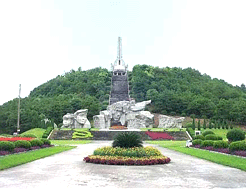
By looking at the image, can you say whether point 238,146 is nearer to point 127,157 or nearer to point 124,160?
point 127,157

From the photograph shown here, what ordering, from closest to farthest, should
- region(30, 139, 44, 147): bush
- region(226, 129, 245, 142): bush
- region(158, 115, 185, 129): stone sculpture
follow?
region(30, 139, 44, 147): bush
region(226, 129, 245, 142): bush
region(158, 115, 185, 129): stone sculpture

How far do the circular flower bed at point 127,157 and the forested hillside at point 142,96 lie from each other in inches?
1344

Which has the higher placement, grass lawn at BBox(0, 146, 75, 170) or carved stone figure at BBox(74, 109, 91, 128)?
carved stone figure at BBox(74, 109, 91, 128)

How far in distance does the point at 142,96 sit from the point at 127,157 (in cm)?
5505

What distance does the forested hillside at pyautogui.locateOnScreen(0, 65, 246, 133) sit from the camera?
52.3 m

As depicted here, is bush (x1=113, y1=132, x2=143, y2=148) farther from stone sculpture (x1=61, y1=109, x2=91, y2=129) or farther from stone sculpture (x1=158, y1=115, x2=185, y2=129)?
stone sculpture (x1=158, y1=115, x2=185, y2=129)

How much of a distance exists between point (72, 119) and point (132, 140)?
31.8m

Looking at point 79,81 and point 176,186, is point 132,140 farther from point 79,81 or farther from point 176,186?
point 79,81

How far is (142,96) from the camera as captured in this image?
6862 centimetres

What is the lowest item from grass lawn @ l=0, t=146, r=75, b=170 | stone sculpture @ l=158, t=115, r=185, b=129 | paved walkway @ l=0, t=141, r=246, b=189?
paved walkway @ l=0, t=141, r=246, b=189

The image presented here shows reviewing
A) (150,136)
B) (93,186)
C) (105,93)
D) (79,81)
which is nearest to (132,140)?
(93,186)

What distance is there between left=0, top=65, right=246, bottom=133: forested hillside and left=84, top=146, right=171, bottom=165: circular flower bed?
34137mm

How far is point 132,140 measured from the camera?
1516 cm

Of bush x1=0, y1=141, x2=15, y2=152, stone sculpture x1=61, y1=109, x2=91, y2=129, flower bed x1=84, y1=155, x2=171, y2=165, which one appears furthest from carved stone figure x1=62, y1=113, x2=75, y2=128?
flower bed x1=84, y1=155, x2=171, y2=165
